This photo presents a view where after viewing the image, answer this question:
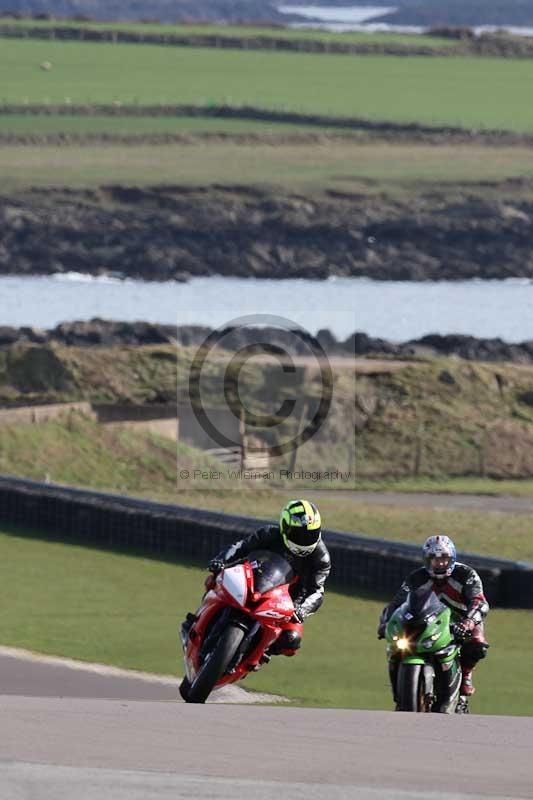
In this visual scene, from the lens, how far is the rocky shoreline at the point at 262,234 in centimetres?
8588

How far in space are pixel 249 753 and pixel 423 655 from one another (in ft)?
7.91

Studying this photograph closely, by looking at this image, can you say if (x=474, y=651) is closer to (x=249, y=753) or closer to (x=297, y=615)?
(x=297, y=615)

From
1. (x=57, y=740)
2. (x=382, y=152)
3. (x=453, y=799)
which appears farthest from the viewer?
(x=382, y=152)

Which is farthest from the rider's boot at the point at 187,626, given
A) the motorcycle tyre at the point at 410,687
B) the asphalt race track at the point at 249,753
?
the motorcycle tyre at the point at 410,687

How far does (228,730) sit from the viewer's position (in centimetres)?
1088

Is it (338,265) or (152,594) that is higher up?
(152,594)

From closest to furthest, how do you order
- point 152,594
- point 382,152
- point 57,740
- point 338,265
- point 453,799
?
point 453,799 → point 57,740 → point 152,594 → point 338,265 → point 382,152

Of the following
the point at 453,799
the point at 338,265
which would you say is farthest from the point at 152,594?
the point at 338,265

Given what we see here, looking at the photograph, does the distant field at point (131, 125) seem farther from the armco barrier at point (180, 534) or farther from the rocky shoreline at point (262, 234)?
the armco barrier at point (180, 534)

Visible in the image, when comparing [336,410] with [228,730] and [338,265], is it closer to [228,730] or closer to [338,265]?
[228,730]

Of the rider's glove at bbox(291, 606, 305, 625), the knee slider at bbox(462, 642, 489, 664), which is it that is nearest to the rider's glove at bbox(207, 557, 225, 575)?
the rider's glove at bbox(291, 606, 305, 625)

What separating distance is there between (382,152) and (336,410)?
2552 inches

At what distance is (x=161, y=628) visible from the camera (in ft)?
60.0

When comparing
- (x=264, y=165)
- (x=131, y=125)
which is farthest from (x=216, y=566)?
(x=131, y=125)
